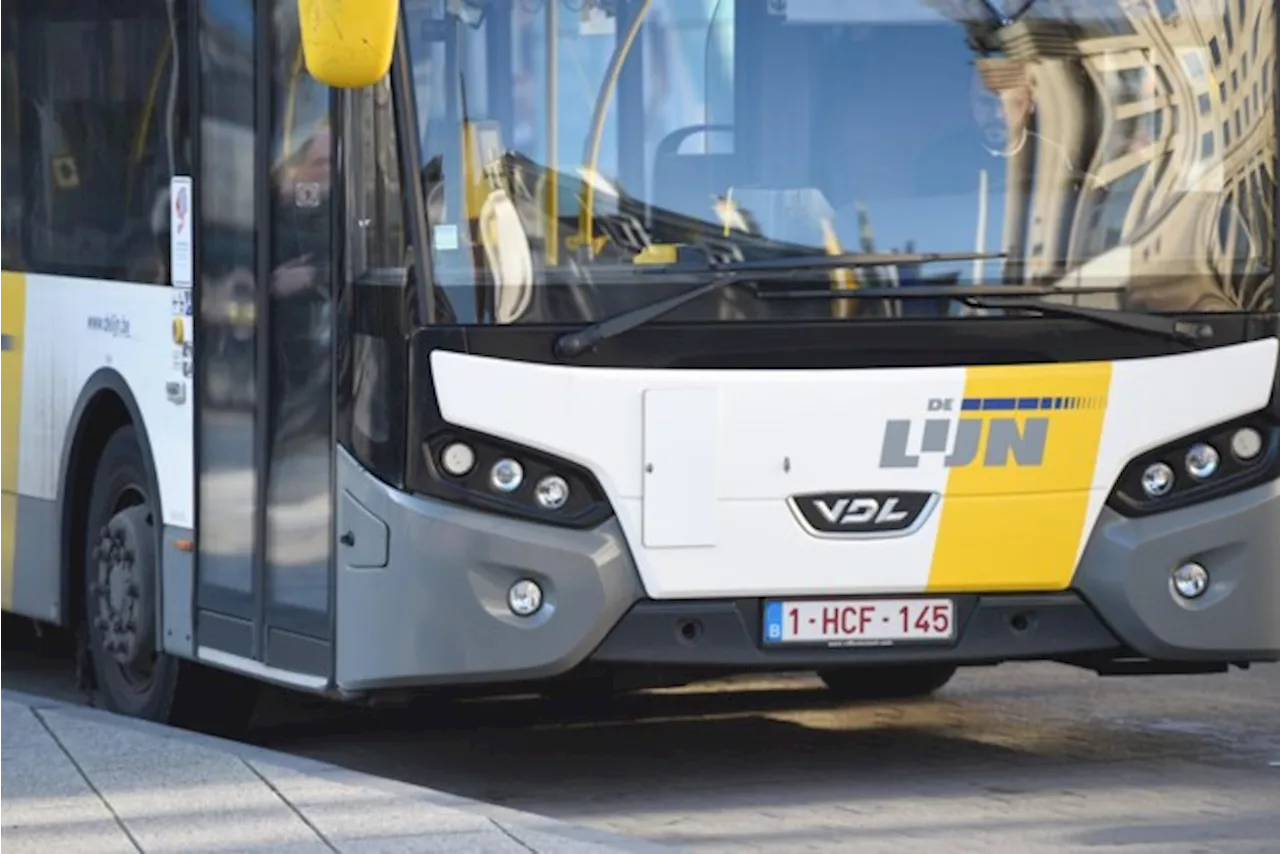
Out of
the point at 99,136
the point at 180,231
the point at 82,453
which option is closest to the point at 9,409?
the point at 82,453

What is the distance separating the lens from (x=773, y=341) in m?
9.34

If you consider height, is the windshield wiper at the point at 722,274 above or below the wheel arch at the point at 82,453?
above

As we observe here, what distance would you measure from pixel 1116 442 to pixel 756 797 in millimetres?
1414

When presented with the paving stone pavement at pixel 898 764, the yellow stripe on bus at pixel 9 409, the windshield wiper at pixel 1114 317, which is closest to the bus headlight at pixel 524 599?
the paving stone pavement at pixel 898 764

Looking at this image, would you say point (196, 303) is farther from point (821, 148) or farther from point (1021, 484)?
point (1021, 484)

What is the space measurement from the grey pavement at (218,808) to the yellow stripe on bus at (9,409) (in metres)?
2.54

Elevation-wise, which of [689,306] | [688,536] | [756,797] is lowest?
[756,797]

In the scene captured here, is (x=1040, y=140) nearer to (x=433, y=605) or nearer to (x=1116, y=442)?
(x=1116, y=442)

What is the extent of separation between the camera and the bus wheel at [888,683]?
12180 mm

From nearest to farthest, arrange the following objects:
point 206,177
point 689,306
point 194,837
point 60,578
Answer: point 194,837, point 689,306, point 206,177, point 60,578

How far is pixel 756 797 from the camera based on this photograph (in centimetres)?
964

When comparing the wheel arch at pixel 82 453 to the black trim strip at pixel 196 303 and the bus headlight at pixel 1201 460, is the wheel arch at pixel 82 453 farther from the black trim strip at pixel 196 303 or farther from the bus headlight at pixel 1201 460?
the bus headlight at pixel 1201 460

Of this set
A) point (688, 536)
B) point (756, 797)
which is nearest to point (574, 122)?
point (688, 536)

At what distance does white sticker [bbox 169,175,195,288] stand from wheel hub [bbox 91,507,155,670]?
2.78ft
